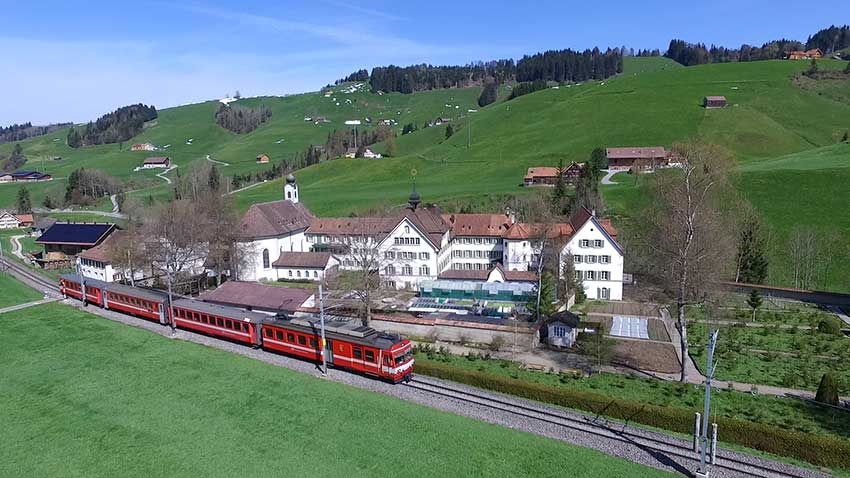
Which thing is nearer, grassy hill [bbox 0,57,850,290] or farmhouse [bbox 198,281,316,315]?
farmhouse [bbox 198,281,316,315]

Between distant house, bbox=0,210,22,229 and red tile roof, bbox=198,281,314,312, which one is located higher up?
distant house, bbox=0,210,22,229

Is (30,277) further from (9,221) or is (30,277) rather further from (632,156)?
(632,156)

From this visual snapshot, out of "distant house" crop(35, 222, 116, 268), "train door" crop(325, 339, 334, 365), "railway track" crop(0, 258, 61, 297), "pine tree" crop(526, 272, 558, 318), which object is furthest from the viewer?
"distant house" crop(35, 222, 116, 268)

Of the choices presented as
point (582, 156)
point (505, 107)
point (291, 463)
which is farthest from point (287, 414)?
point (505, 107)

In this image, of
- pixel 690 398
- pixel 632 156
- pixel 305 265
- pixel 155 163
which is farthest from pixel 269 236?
pixel 155 163

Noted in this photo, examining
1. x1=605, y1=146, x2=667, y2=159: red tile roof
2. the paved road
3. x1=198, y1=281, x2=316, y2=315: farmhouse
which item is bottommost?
the paved road

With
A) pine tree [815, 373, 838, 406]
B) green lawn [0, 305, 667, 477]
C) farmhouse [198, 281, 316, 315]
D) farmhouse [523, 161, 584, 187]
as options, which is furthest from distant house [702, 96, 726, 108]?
green lawn [0, 305, 667, 477]

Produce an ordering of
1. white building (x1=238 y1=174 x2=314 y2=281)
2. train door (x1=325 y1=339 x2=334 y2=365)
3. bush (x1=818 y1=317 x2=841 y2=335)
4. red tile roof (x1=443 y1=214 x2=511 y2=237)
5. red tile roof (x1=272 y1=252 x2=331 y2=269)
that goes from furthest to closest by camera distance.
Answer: red tile roof (x1=443 y1=214 x2=511 y2=237)
white building (x1=238 y1=174 x2=314 y2=281)
red tile roof (x1=272 y1=252 x2=331 y2=269)
bush (x1=818 y1=317 x2=841 y2=335)
train door (x1=325 y1=339 x2=334 y2=365)

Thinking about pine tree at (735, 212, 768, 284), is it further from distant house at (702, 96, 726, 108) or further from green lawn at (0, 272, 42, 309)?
distant house at (702, 96, 726, 108)
